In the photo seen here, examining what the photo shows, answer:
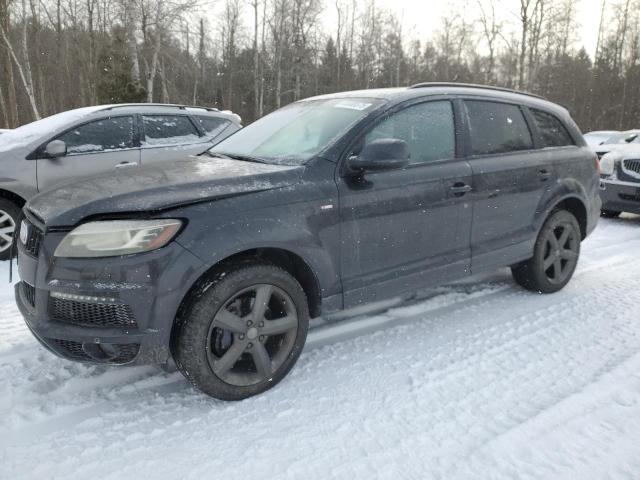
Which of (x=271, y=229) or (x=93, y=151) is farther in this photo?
(x=93, y=151)

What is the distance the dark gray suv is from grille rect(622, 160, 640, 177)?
484 cm

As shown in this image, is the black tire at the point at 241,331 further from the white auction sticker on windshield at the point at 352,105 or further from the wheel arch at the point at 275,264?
the white auction sticker on windshield at the point at 352,105

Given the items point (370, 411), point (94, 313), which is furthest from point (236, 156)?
point (370, 411)

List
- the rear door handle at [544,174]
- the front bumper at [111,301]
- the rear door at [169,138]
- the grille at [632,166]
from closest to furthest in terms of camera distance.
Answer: the front bumper at [111,301], the rear door handle at [544,174], the rear door at [169,138], the grille at [632,166]

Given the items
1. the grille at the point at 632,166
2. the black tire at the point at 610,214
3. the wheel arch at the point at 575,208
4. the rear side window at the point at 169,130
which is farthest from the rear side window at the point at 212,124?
the black tire at the point at 610,214

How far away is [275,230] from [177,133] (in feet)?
13.5

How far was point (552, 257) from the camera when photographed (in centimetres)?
439

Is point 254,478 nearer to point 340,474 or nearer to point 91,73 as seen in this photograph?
point 340,474

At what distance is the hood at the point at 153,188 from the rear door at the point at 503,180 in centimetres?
156

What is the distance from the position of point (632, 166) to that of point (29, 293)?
863 cm

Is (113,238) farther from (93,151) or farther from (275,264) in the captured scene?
(93,151)

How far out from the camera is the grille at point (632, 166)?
26.0 ft

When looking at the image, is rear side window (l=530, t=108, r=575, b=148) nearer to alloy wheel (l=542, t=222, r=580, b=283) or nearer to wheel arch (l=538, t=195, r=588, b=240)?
wheel arch (l=538, t=195, r=588, b=240)

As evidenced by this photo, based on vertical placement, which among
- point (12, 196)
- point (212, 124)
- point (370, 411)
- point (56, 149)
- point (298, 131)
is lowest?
point (370, 411)
